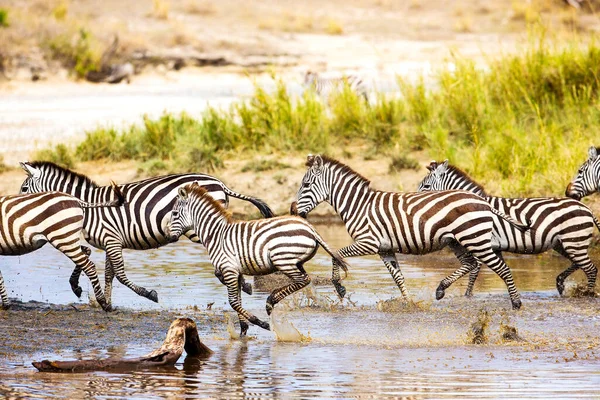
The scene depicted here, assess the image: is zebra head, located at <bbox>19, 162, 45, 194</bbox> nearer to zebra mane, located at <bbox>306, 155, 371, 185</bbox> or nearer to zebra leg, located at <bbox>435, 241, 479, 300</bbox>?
zebra mane, located at <bbox>306, 155, 371, 185</bbox>

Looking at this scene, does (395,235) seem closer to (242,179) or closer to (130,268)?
(130,268)

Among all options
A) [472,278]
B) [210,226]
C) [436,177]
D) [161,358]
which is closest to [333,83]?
[436,177]

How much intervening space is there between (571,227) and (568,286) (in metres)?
0.77

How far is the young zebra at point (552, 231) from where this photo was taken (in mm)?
10570

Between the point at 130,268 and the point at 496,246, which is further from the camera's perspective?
the point at 130,268

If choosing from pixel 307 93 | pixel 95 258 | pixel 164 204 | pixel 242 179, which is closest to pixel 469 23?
pixel 307 93

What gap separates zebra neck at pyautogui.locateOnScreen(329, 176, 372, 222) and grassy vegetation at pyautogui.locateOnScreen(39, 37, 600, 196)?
5.62 m

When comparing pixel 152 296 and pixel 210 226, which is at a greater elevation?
pixel 210 226

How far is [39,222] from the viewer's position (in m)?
9.56

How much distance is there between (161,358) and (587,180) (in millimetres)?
5915

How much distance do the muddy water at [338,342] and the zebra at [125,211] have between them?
43 cm

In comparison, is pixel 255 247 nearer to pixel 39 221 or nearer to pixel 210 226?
pixel 210 226

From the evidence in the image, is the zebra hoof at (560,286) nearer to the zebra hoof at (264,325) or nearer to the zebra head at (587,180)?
the zebra head at (587,180)

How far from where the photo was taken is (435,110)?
57.7 ft
